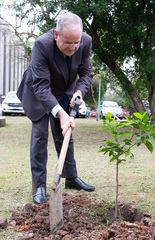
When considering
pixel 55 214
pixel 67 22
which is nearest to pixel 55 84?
pixel 67 22

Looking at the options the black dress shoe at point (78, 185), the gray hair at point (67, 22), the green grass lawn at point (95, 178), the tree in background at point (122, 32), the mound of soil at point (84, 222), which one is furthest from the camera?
the tree in background at point (122, 32)

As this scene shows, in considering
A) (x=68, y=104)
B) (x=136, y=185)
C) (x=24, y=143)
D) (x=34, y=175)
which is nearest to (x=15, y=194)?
(x=34, y=175)

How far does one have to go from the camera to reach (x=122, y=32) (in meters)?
9.77

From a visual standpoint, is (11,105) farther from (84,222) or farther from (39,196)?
(84,222)

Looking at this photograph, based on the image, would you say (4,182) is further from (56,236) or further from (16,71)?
(16,71)

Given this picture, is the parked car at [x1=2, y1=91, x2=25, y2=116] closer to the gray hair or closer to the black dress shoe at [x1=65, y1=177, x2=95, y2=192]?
the black dress shoe at [x1=65, y1=177, x2=95, y2=192]

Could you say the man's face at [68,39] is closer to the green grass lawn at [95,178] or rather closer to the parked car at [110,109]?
the green grass lawn at [95,178]

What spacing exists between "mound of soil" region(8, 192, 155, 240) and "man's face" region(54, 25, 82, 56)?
56.4 inches

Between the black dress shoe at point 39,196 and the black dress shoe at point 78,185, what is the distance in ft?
1.57

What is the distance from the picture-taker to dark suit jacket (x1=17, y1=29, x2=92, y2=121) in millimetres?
2773

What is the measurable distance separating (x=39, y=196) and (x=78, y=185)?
60 centimetres

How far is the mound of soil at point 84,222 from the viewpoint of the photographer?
7.18 ft

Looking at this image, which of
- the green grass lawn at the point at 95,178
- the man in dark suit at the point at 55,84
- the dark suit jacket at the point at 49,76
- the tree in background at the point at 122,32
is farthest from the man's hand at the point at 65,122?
the tree in background at the point at 122,32

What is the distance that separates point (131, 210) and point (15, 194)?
4.21 ft
